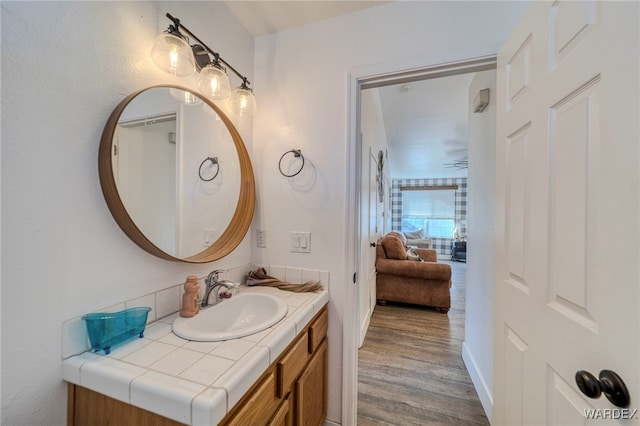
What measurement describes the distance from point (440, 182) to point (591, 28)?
7.32 meters

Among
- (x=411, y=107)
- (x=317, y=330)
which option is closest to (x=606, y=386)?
(x=317, y=330)

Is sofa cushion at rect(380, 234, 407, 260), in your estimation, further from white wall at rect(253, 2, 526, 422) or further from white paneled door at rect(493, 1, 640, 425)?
white paneled door at rect(493, 1, 640, 425)

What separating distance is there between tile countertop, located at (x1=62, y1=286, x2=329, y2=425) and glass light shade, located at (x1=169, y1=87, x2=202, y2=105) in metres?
0.96

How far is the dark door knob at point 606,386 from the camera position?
480 mm

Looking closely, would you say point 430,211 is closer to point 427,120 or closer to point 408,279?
point 427,120

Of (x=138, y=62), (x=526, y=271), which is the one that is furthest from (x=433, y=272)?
(x=138, y=62)

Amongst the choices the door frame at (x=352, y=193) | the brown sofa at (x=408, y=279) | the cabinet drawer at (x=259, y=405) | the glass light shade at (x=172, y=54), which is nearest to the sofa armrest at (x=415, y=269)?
the brown sofa at (x=408, y=279)

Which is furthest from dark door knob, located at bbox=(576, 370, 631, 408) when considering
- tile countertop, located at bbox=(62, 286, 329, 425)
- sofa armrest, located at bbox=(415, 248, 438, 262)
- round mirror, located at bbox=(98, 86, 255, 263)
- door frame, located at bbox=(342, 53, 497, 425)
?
sofa armrest, located at bbox=(415, 248, 438, 262)

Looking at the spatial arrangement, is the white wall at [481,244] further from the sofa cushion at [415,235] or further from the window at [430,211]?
the window at [430,211]

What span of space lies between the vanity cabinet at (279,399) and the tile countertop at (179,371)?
44 mm

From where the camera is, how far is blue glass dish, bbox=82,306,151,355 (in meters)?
0.74

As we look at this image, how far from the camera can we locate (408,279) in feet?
10.7

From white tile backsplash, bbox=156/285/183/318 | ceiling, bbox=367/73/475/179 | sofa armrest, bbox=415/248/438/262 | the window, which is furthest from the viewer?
the window

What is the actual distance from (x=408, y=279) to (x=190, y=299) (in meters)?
2.87
